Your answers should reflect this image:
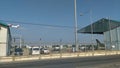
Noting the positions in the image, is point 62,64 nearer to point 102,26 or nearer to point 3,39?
point 3,39

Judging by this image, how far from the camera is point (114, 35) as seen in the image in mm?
65125

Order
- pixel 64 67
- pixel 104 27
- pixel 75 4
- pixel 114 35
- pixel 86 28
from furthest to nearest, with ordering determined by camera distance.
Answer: pixel 86 28 → pixel 104 27 → pixel 114 35 → pixel 75 4 → pixel 64 67

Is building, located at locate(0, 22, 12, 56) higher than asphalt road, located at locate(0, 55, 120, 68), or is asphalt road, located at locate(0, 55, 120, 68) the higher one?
building, located at locate(0, 22, 12, 56)

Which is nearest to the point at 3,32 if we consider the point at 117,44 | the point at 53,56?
the point at 53,56

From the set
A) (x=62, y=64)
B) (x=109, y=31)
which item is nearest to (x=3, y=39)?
(x=62, y=64)

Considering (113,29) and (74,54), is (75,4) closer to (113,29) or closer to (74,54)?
(74,54)

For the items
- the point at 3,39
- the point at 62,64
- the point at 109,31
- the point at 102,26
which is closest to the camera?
the point at 62,64

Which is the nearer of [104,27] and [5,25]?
[5,25]

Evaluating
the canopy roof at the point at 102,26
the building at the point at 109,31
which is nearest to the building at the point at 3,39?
the building at the point at 109,31

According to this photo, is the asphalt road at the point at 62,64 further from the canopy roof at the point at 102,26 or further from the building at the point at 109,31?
the canopy roof at the point at 102,26

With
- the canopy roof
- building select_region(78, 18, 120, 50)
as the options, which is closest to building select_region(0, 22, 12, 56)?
building select_region(78, 18, 120, 50)

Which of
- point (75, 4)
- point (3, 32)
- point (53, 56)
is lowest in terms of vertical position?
point (53, 56)

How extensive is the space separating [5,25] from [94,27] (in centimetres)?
3902

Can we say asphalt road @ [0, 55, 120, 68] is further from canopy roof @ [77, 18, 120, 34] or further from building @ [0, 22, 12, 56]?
canopy roof @ [77, 18, 120, 34]
